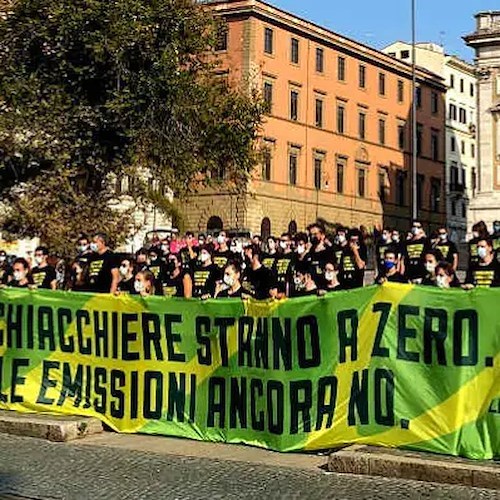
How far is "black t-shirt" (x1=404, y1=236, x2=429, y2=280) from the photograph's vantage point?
14281 mm

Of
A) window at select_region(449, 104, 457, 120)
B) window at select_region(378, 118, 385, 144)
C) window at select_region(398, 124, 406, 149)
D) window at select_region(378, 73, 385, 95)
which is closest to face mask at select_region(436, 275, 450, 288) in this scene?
window at select_region(378, 73, 385, 95)

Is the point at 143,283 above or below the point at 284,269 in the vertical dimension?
below

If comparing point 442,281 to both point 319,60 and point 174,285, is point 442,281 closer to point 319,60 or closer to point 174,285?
point 174,285

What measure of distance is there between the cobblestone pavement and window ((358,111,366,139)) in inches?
2694

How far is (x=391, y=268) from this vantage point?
49.3 ft

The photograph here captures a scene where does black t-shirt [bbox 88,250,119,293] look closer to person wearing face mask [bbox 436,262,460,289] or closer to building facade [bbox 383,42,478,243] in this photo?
person wearing face mask [bbox 436,262,460,289]

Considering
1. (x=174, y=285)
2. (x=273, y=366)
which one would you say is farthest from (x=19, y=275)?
(x=273, y=366)

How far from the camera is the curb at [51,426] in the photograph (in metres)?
11.3

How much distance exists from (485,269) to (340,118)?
6296 cm

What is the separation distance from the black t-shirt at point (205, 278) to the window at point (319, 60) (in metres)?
57.9

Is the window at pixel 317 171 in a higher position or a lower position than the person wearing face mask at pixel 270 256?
higher

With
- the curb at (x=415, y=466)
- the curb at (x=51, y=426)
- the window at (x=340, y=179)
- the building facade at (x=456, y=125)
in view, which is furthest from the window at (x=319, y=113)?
the curb at (x=415, y=466)

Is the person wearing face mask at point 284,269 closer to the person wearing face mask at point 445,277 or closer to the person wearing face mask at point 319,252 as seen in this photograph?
the person wearing face mask at point 319,252

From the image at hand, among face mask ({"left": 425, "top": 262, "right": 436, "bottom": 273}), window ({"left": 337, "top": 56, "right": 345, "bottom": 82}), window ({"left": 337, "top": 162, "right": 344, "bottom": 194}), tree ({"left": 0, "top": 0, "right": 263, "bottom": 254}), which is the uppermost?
window ({"left": 337, "top": 56, "right": 345, "bottom": 82})
